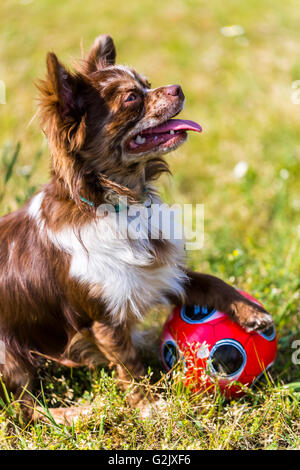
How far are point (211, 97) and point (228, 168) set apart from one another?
58.2 inches

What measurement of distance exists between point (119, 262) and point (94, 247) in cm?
16

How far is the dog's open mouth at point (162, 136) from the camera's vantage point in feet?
8.79

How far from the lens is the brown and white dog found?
2.63m

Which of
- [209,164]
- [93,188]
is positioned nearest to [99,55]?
[93,188]

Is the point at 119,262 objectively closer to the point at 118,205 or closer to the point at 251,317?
the point at 118,205

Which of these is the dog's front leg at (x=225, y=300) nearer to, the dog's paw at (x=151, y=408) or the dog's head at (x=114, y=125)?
the dog's paw at (x=151, y=408)

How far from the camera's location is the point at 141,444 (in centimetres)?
259

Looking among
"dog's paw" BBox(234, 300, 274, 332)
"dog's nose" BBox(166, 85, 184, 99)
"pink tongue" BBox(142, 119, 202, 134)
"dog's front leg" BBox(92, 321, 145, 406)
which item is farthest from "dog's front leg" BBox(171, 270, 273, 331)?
"dog's nose" BBox(166, 85, 184, 99)

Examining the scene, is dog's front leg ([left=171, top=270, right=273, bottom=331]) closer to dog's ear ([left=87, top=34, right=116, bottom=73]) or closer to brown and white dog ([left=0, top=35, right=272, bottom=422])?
brown and white dog ([left=0, top=35, right=272, bottom=422])

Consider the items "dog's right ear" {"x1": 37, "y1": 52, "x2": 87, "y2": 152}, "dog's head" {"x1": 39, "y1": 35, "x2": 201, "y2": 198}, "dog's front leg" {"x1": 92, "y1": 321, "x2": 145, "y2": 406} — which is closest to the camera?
"dog's right ear" {"x1": 37, "y1": 52, "x2": 87, "y2": 152}

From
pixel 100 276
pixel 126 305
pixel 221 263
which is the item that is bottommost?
pixel 221 263

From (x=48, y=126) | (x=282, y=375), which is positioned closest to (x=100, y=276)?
(x=48, y=126)

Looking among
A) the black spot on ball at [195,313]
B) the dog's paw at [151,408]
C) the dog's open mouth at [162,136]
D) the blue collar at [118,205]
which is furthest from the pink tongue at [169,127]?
the dog's paw at [151,408]

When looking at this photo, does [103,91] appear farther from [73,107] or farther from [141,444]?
[141,444]
